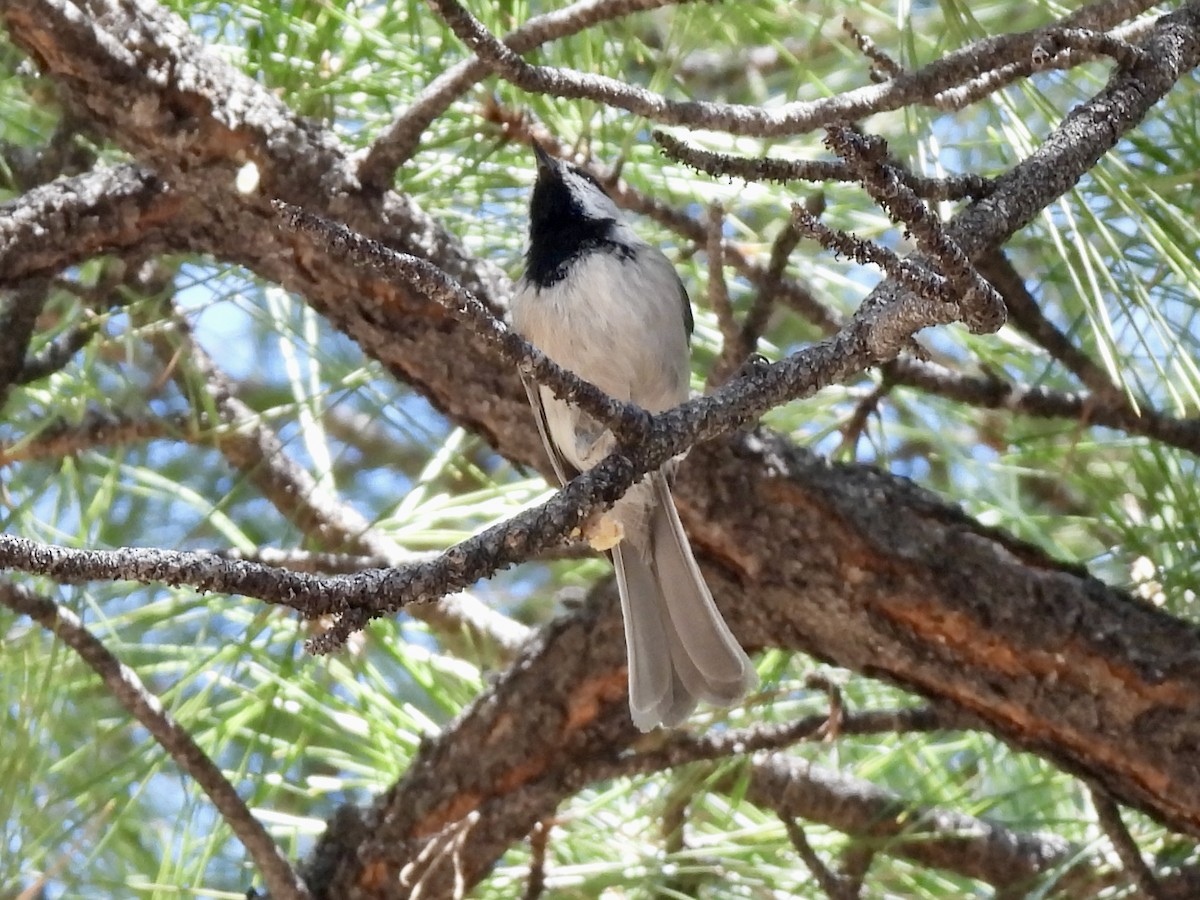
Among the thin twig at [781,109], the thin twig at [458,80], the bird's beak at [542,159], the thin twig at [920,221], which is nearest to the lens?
the thin twig at [920,221]

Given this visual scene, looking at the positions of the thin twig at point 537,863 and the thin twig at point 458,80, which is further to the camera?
the thin twig at point 537,863

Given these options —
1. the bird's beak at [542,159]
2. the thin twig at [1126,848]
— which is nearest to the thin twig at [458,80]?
the bird's beak at [542,159]

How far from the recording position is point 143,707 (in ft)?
3.98

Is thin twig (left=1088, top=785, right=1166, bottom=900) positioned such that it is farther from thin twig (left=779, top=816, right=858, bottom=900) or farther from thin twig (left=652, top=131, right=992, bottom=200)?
thin twig (left=652, top=131, right=992, bottom=200)

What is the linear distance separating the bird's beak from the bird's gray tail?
1.21ft

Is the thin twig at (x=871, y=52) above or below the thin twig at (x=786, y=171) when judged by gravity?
above

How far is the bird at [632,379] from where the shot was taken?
132 cm

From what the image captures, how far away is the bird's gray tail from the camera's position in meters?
1.30

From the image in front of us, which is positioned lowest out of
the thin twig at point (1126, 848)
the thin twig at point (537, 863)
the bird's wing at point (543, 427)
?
the thin twig at point (1126, 848)

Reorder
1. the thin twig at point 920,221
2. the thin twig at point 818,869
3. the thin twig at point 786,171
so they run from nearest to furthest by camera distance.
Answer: the thin twig at point 920,221, the thin twig at point 786,171, the thin twig at point 818,869

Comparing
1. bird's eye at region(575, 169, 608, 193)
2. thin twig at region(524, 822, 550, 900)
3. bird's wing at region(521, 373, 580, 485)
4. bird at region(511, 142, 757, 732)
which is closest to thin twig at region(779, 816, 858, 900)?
bird at region(511, 142, 757, 732)

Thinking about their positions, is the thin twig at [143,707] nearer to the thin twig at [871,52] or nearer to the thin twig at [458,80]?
the thin twig at [458,80]

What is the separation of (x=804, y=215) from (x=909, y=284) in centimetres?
8

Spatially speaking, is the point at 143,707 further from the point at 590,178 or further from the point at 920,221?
the point at 920,221
